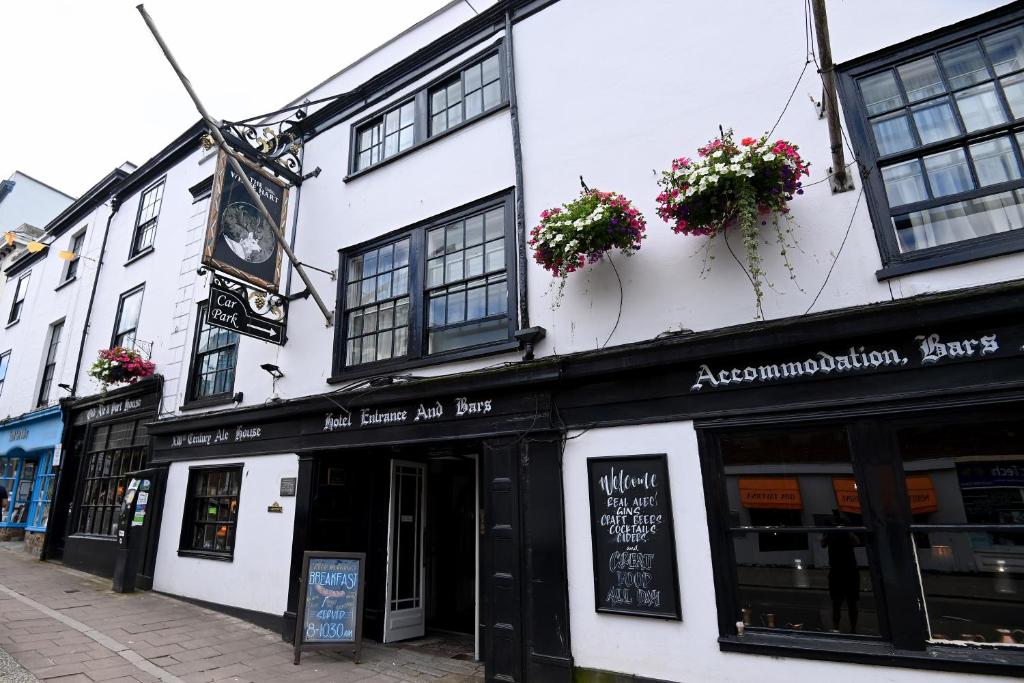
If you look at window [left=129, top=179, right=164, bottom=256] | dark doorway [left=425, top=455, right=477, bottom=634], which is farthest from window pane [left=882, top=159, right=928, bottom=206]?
window [left=129, top=179, right=164, bottom=256]

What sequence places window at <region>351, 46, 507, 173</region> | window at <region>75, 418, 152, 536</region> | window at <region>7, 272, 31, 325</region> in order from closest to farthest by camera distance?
window at <region>351, 46, 507, 173</region> < window at <region>75, 418, 152, 536</region> < window at <region>7, 272, 31, 325</region>

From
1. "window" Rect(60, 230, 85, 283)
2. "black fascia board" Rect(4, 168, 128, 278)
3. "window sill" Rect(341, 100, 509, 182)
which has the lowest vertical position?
"window sill" Rect(341, 100, 509, 182)

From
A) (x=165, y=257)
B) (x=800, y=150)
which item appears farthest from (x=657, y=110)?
(x=165, y=257)

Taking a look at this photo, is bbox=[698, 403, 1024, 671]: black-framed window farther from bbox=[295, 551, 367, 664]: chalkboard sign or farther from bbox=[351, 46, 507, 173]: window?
bbox=[351, 46, 507, 173]: window

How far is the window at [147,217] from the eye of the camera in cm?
1314

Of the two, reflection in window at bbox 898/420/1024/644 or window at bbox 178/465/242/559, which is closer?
reflection in window at bbox 898/420/1024/644

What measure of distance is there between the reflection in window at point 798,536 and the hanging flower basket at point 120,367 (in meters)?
11.0

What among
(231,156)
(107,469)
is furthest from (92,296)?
(231,156)

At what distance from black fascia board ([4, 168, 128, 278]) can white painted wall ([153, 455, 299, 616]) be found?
982 centimetres

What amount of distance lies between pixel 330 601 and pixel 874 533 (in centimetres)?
574

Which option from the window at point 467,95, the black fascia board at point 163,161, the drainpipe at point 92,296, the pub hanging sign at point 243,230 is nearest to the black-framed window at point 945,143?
the window at point 467,95

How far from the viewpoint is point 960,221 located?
466 cm

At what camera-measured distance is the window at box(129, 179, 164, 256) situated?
1314 centimetres

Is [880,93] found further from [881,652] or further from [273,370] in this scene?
[273,370]
